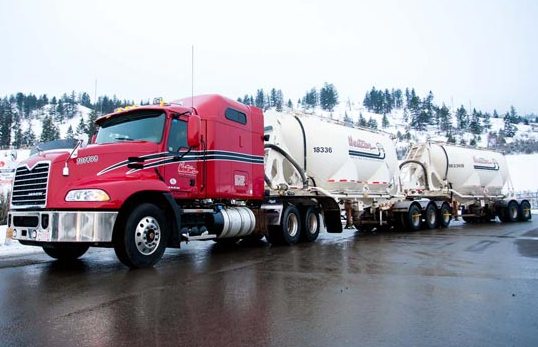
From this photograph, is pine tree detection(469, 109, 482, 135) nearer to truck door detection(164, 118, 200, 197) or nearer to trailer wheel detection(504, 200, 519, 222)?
trailer wheel detection(504, 200, 519, 222)

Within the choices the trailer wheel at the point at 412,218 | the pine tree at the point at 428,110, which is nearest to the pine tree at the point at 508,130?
the pine tree at the point at 428,110

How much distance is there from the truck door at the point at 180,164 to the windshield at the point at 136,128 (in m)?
0.25

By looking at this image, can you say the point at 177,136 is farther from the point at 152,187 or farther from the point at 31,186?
A: the point at 31,186

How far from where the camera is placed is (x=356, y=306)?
16.0 ft

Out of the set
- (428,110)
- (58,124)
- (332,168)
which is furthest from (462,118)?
(332,168)

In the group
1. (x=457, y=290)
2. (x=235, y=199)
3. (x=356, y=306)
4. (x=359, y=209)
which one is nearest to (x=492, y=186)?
(x=359, y=209)

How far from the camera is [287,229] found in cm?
1150

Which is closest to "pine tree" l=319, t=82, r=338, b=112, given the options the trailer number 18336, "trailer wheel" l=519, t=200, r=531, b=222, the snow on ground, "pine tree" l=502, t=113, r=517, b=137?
"pine tree" l=502, t=113, r=517, b=137

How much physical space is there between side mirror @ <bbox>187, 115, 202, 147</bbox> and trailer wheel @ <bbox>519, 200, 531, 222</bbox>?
2073 centimetres

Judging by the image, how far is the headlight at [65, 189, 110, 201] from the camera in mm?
6930

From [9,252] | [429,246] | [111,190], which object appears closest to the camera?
[111,190]

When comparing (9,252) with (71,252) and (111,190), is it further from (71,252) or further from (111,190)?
(111,190)

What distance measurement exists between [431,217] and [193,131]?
41.8 ft

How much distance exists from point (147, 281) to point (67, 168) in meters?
2.44
